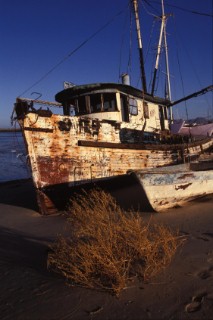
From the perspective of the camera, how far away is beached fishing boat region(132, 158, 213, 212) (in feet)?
23.1

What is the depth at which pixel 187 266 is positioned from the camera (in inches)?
157

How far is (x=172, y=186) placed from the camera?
293 inches

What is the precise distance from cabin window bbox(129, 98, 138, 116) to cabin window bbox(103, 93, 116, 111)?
0.85 m

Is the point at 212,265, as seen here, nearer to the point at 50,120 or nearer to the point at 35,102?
the point at 50,120

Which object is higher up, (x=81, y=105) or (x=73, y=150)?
(x=81, y=105)

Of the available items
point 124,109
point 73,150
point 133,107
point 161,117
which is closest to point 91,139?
point 73,150

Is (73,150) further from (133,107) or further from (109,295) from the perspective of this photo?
(109,295)

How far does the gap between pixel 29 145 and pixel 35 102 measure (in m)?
1.40

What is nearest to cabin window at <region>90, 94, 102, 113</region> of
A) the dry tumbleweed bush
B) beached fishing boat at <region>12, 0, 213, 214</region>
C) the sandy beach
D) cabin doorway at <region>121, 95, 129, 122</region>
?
beached fishing boat at <region>12, 0, 213, 214</region>

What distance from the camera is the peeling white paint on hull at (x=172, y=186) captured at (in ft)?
23.1

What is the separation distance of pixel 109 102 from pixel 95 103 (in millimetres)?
538

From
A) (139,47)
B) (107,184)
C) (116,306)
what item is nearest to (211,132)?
(139,47)

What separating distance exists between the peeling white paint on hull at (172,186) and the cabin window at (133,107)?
167 inches

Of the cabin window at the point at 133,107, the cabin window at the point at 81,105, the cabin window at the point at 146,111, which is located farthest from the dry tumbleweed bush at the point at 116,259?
the cabin window at the point at 146,111
